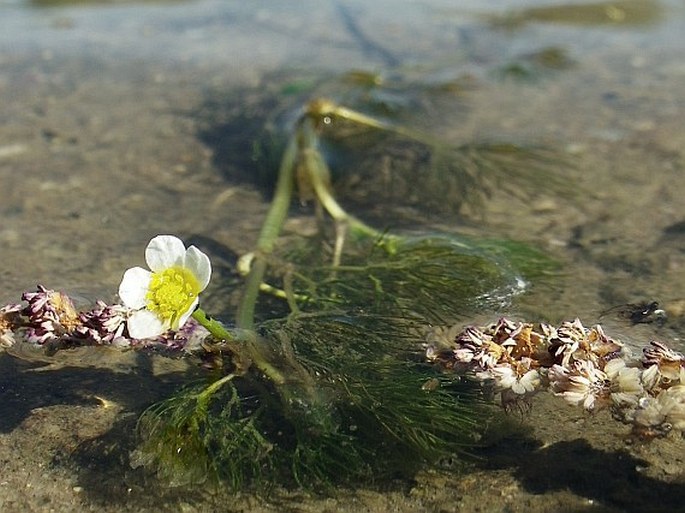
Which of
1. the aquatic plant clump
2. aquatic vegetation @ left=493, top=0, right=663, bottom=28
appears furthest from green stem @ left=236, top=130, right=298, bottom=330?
aquatic vegetation @ left=493, top=0, right=663, bottom=28

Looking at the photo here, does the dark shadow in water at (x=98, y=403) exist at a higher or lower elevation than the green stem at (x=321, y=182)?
lower

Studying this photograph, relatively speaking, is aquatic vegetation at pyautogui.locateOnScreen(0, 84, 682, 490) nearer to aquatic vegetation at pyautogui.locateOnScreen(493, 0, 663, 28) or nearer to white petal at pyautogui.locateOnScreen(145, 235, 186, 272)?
white petal at pyautogui.locateOnScreen(145, 235, 186, 272)

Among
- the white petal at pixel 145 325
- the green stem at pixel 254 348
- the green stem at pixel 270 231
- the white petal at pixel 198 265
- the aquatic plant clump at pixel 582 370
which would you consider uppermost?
the white petal at pixel 198 265

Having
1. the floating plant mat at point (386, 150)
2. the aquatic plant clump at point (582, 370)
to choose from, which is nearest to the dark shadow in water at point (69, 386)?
the aquatic plant clump at point (582, 370)

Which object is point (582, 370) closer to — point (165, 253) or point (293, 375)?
point (293, 375)

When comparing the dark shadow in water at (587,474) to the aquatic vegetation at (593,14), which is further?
the aquatic vegetation at (593,14)

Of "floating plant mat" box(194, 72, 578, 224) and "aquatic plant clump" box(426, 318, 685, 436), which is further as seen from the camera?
"floating plant mat" box(194, 72, 578, 224)

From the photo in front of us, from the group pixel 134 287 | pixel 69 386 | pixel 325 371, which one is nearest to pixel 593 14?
pixel 325 371

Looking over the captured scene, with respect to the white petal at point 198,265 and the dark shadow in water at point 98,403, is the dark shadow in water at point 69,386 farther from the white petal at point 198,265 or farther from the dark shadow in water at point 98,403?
the white petal at point 198,265
